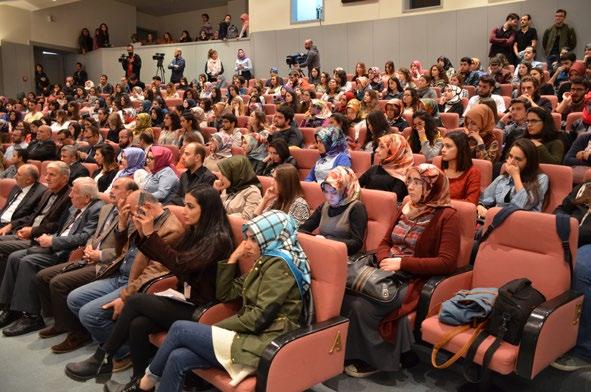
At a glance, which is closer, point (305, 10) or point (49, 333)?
point (49, 333)

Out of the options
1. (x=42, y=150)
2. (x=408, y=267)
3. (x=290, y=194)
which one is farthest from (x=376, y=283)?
(x=42, y=150)

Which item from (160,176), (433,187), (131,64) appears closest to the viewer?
(433,187)

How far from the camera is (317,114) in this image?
20.7 ft

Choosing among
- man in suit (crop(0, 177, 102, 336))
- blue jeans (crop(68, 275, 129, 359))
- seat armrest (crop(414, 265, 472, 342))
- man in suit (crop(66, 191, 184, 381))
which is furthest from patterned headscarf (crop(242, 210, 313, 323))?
man in suit (crop(0, 177, 102, 336))

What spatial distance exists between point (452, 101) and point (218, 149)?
2637 millimetres

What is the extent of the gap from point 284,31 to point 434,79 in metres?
5.20

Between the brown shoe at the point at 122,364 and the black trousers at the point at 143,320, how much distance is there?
243 mm

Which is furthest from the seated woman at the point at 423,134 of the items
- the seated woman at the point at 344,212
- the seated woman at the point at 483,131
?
the seated woman at the point at 344,212

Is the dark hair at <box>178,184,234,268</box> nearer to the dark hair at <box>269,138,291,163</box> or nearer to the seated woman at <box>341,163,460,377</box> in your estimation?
the seated woman at <box>341,163,460,377</box>

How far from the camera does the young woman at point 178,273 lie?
8.19 feet

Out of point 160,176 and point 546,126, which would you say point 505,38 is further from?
point 160,176

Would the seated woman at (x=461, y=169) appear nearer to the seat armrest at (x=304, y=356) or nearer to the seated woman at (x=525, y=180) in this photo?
the seated woman at (x=525, y=180)

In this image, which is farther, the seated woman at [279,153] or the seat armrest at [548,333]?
the seated woman at [279,153]

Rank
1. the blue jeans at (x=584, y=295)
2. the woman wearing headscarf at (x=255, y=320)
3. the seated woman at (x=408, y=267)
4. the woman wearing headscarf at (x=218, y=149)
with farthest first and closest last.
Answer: the woman wearing headscarf at (x=218, y=149) < the seated woman at (x=408, y=267) < the blue jeans at (x=584, y=295) < the woman wearing headscarf at (x=255, y=320)
